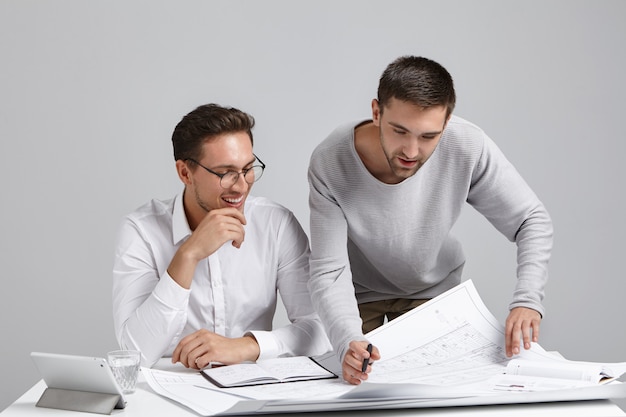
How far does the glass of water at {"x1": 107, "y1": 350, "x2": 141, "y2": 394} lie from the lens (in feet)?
5.33

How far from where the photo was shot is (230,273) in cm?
221

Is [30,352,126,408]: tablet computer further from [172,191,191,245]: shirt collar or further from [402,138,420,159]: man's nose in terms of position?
[402,138,420,159]: man's nose

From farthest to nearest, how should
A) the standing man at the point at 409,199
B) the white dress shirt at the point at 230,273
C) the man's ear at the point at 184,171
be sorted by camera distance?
the man's ear at the point at 184,171 → the white dress shirt at the point at 230,273 → the standing man at the point at 409,199

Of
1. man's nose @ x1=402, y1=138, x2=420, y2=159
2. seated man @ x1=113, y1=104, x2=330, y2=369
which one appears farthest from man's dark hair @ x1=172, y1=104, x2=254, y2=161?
man's nose @ x1=402, y1=138, x2=420, y2=159

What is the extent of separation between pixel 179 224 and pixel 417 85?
755mm

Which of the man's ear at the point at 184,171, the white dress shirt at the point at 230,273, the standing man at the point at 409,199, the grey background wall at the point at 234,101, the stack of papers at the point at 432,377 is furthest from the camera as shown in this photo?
the grey background wall at the point at 234,101

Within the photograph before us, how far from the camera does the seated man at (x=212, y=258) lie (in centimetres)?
199

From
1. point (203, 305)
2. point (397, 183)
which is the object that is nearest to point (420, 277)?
point (397, 183)

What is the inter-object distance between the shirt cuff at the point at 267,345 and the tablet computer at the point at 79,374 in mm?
448

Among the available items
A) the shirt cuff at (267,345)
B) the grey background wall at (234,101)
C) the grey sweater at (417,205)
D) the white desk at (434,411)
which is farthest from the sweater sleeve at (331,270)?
the grey background wall at (234,101)

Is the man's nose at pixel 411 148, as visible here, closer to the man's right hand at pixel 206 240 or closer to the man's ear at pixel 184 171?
the man's right hand at pixel 206 240

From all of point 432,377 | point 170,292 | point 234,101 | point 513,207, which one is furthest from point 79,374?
point 234,101

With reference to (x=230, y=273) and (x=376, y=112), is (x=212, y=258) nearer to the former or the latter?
(x=230, y=273)

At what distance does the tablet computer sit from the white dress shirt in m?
0.48
